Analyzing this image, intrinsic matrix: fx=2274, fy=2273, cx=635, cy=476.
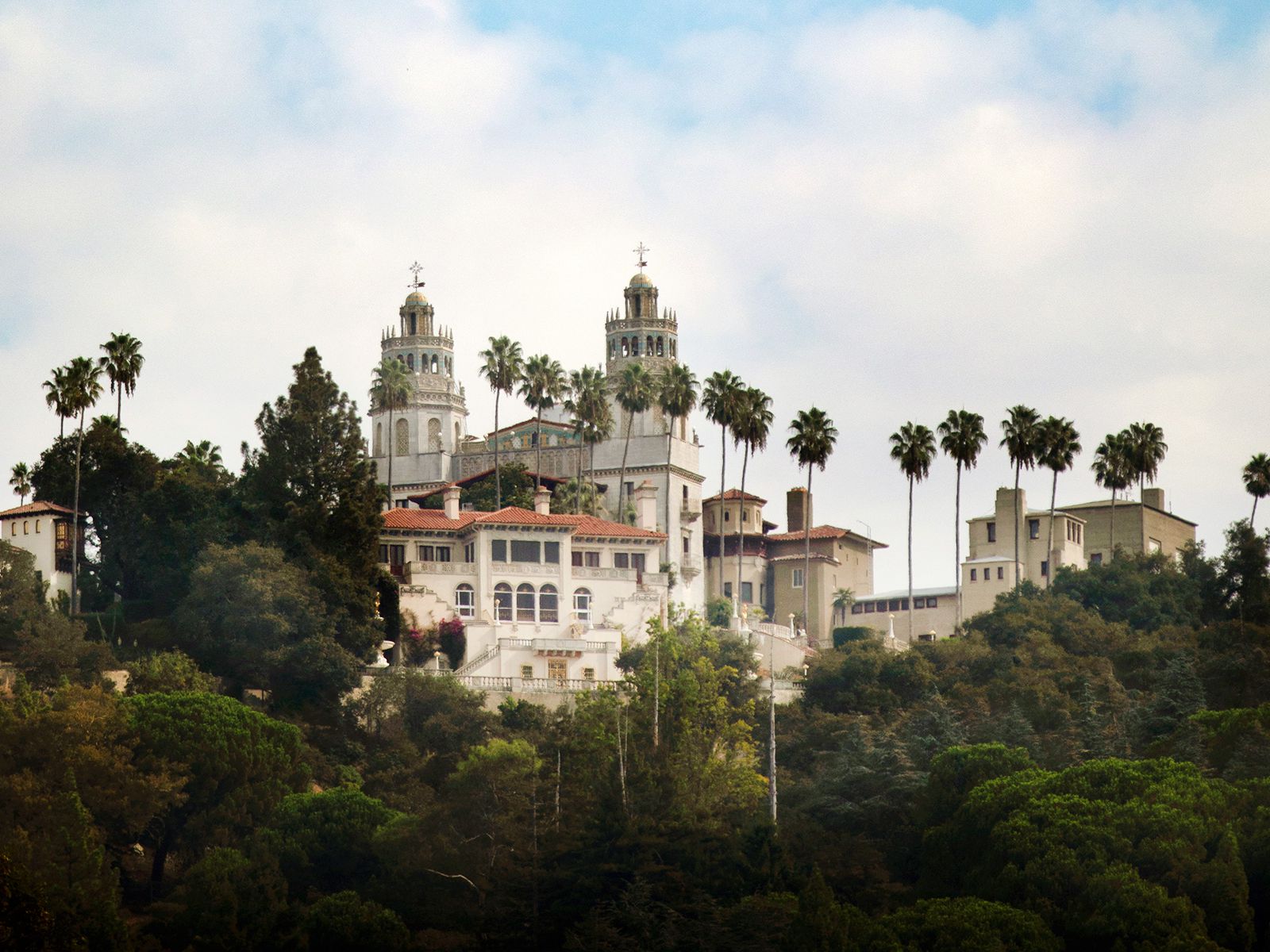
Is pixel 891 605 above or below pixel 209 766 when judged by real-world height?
above

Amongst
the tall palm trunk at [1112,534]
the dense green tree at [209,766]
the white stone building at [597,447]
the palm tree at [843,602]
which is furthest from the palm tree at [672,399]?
the dense green tree at [209,766]

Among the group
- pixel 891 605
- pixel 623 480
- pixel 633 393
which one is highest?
pixel 633 393

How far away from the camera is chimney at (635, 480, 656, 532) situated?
10050 centimetres

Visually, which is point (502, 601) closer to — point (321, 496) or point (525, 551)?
point (525, 551)

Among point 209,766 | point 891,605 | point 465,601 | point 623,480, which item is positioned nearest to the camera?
point 209,766

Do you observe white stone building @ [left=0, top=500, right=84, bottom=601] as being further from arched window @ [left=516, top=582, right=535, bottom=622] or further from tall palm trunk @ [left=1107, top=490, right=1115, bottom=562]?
tall palm trunk @ [left=1107, top=490, right=1115, bottom=562]

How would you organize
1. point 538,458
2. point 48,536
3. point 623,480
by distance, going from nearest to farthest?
point 48,536 → point 623,480 → point 538,458

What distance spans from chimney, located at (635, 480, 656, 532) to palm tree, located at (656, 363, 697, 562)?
16.9 feet

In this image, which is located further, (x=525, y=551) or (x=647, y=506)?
(x=647, y=506)

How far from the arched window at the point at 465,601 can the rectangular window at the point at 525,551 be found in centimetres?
225

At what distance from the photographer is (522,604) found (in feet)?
298

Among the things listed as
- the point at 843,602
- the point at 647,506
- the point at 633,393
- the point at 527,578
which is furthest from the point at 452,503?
the point at 843,602

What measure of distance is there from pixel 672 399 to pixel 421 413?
1716cm

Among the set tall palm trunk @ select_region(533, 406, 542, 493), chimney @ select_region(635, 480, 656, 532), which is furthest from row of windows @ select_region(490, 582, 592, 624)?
tall palm trunk @ select_region(533, 406, 542, 493)
